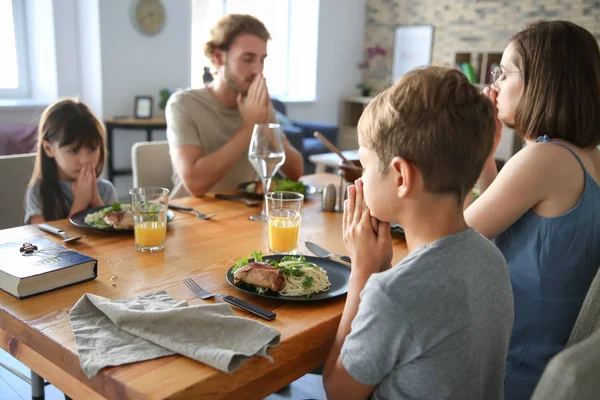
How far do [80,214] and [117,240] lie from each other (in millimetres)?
241

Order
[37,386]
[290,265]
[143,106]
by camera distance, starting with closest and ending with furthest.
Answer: [290,265] → [37,386] → [143,106]

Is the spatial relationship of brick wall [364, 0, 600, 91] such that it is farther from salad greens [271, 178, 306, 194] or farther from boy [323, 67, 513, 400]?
boy [323, 67, 513, 400]

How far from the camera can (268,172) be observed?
1.80 m

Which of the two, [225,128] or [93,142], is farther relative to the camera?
[225,128]

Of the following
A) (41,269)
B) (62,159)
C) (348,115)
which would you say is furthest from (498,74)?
(348,115)

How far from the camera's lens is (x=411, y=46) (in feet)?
23.5

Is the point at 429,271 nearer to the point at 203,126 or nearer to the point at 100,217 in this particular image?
the point at 100,217

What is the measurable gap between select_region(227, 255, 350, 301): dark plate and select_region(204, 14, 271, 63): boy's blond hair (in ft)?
4.28

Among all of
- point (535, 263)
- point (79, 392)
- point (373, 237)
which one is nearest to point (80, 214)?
point (79, 392)

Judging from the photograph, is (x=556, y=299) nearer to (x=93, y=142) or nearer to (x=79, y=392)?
(x=79, y=392)

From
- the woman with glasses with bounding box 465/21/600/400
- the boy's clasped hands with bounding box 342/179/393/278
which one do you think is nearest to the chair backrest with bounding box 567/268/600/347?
the woman with glasses with bounding box 465/21/600/400

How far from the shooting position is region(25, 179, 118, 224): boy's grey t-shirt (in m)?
1.89

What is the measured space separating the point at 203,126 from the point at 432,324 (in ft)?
5.55

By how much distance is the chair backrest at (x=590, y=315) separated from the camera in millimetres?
1094
